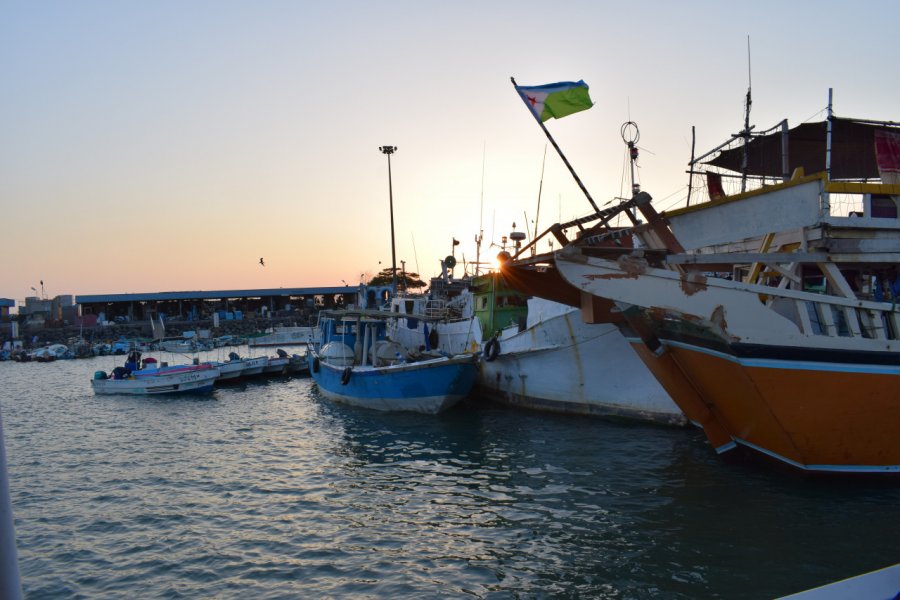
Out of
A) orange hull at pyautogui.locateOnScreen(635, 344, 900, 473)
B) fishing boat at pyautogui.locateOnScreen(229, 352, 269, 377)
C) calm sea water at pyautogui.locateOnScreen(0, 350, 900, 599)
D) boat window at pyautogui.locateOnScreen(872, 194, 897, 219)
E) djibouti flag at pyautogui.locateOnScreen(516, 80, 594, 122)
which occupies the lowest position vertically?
calm sea water at pyautogui.locateOnScreen(0, 350, 900, 599)

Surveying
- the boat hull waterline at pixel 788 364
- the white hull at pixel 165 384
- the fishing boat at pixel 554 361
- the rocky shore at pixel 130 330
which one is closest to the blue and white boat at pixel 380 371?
the fishing boat at pixel 554 361

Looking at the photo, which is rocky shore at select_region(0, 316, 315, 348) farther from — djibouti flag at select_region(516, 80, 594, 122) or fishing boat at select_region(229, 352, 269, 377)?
djibouti flag at select_region(516, 80, 594, 122)

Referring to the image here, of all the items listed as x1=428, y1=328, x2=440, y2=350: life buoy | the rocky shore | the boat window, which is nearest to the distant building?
the rocky shore

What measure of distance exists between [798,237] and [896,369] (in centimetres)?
259

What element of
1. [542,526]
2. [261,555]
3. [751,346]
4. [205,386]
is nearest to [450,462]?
[542,526]

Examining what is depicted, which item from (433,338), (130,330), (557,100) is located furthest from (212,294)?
(557,100)

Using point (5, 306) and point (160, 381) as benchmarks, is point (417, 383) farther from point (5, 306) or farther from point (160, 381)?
point (5, 306)

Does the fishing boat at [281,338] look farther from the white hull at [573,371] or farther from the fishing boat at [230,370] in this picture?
the white hull at [573,371]

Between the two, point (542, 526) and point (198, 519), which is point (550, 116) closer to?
point (542, 526)

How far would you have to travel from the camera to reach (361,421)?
18234mm

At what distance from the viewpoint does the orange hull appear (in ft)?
29.1

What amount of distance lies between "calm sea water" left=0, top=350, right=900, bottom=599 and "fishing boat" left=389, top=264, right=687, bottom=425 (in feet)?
2.79

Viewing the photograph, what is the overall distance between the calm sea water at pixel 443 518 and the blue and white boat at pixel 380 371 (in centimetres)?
183

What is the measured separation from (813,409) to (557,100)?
6338 millimetres
